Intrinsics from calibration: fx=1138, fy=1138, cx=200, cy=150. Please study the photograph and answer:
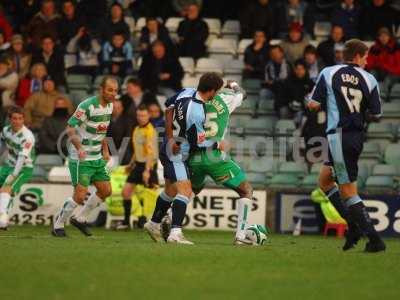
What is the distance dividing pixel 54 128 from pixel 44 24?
3056mm

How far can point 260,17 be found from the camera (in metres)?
22.7

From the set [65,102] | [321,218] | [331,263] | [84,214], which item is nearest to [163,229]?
[84,214]

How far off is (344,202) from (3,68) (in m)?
11.0

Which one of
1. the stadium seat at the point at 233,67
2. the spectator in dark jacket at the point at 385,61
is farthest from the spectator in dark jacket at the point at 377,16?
the stadium seat at the point at 233,67

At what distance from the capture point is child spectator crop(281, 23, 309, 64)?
22.0 metres

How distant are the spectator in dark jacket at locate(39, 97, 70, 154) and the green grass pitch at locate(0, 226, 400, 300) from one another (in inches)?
312

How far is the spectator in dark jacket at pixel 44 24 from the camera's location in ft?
76.6

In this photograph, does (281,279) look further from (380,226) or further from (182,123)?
(380,226)

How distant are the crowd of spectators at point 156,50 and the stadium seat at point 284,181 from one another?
161cm

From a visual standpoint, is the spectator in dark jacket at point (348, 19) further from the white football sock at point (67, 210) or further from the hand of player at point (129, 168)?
the white football sock at point (67, 210)

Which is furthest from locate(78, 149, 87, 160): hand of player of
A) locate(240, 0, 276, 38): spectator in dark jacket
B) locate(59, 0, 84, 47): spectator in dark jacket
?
locate(59, 0, 84, 47): spectator in dark jacket

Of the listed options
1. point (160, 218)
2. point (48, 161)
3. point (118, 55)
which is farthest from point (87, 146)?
point (118, 55)

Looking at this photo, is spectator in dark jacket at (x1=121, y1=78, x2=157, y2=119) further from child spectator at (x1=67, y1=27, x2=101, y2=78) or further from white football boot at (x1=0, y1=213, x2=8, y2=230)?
white football boot at (x1=0, y1=213, x2=8, y2=230)

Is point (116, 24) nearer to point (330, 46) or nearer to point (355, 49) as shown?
point (330, 46)
